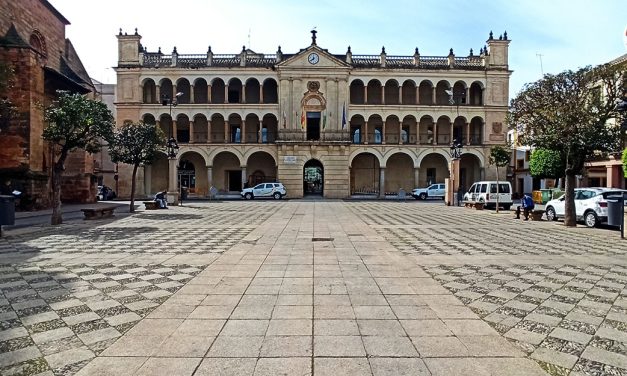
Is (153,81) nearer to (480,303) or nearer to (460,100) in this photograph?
(460,100)

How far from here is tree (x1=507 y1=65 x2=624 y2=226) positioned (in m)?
13.7

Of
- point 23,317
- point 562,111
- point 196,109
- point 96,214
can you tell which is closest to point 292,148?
point 196,109

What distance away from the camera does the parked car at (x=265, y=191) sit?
3600 centimetres

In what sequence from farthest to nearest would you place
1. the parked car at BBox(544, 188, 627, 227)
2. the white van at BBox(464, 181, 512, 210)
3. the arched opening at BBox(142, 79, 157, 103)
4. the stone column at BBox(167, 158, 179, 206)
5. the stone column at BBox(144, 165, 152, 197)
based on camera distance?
the arched opening at BBox(142, 79, 157, 103), the stone column at BBox(144, 165, 152, 197), the stone column at BBox(167, 158, 179, 206), the white van at BBox(464, 181, 512, 210), the parked car at BBox(544, 188, 627, 227)

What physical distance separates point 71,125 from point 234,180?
2719 centimetres

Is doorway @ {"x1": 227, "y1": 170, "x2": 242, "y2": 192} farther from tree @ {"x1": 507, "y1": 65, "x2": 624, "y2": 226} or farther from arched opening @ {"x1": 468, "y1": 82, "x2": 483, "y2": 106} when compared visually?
tree @ {"x1": 507, "y1": 65, "x2": 624, "y2": 226}

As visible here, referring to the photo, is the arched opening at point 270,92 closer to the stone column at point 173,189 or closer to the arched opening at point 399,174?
the arched opening at point 399,174

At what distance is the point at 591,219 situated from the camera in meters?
15.0

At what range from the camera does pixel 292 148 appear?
127ft

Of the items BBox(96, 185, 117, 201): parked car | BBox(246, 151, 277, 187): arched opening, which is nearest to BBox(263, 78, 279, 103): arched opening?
BBox(246, 151, 277, 187): arched opening

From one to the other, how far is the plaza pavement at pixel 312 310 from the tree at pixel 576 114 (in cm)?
585

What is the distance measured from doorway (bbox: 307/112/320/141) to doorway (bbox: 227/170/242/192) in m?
8.32

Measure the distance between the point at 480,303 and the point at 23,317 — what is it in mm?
5485

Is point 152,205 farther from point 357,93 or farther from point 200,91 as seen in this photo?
point 357,93
